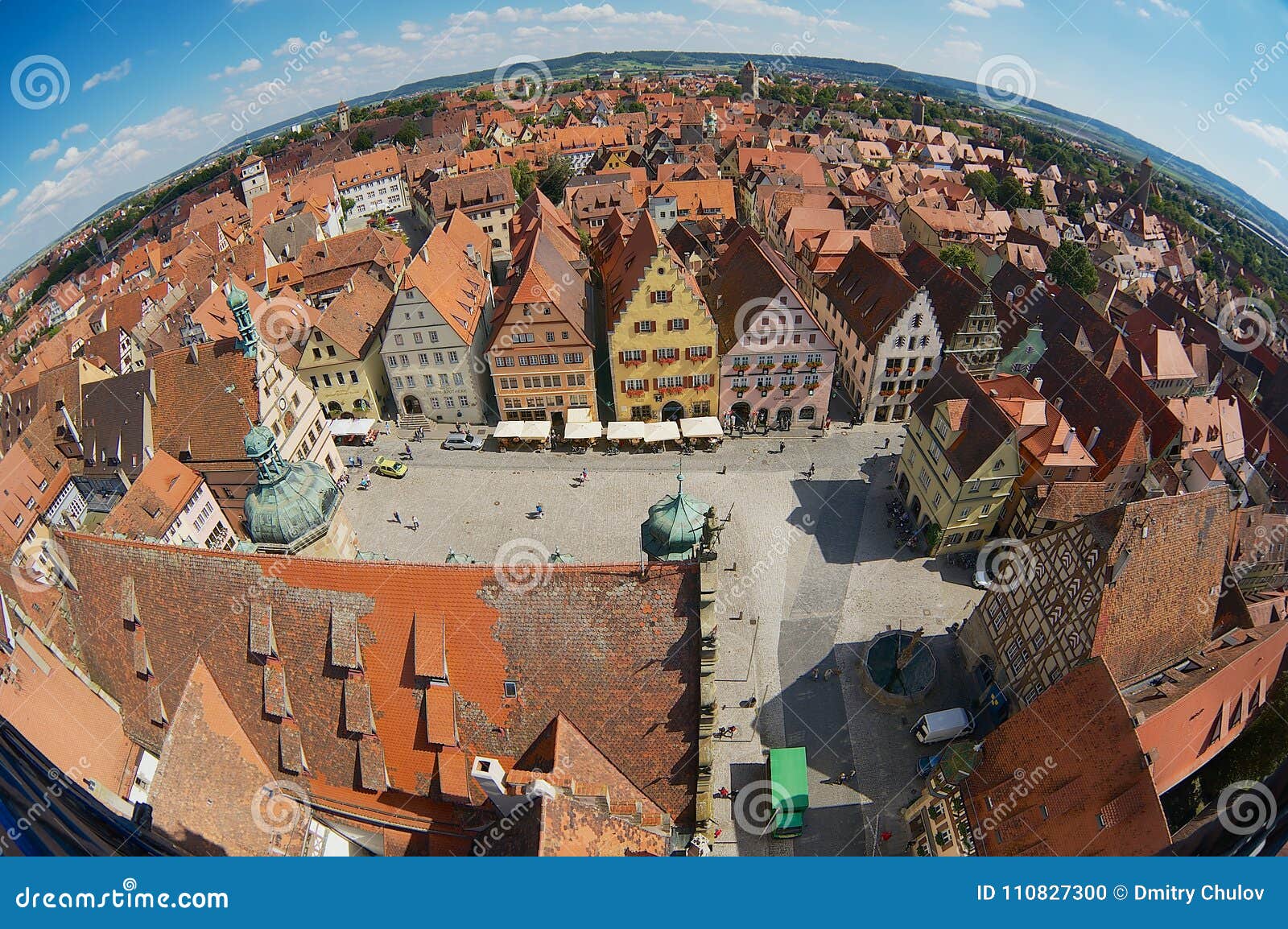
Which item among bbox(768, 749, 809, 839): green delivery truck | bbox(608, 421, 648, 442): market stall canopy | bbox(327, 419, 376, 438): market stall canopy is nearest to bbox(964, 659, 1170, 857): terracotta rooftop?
bbox(768, 749, 809, 839): green delivery truck

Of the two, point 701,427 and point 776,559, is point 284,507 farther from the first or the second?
point 701,427

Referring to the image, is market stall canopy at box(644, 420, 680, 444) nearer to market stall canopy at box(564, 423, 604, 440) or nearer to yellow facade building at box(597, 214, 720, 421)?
yellow facade building at box(597, 214, 720, 421)

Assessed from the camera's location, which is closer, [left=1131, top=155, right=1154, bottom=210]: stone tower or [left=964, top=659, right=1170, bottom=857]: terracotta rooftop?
[left=964, top=659, right=1170, bottom=857]: terracotta rooftop

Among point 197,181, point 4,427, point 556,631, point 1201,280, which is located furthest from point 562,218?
point 197,181

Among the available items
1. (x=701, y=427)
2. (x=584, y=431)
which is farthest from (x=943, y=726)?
(x=584, y=431)

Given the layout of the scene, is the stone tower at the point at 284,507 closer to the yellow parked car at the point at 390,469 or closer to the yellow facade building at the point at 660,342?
the yellow parked car at the point at 390,469

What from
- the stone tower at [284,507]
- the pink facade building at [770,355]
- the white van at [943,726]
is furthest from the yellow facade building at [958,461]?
the stone tower at [284,507]
